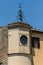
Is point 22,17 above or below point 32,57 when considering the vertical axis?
above

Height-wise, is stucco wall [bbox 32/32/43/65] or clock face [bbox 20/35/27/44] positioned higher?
clock face [bbox 20/35/27/44]

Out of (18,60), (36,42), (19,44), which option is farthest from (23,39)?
(18,60)

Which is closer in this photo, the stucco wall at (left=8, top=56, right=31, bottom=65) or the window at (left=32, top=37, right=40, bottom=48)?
the stucco wall at (left=8, top=56, right=31, bottom=65)

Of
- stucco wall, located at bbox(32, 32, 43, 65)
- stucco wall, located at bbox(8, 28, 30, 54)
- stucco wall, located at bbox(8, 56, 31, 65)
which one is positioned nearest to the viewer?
stucco wall, located at bbox(8, 56, 31, 65)

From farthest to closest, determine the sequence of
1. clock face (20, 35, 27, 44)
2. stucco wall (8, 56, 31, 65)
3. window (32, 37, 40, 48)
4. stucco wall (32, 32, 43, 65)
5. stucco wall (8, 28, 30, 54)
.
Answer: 1. window (32, 37, 40, 48)
2. stucco wall (32, 32, 43, 65)
3. clock face (20, 35, 27, 44)
4. stucco wall (8, 28, 30, 54)
5. stucco wall (8, 56, 31, 65)

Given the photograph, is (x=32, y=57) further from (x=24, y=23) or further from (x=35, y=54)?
(x=24, y=23)

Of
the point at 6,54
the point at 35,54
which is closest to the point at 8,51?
the point at 6,54

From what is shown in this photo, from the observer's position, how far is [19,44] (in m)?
42.8

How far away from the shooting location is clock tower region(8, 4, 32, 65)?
42.4 m

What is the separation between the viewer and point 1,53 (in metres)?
43.7

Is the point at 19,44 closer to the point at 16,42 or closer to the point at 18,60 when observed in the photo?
the point at 16,42

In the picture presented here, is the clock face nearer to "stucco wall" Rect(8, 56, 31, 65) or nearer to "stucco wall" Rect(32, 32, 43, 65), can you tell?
"stucco wall" Rect(32, 32, 43, 65)

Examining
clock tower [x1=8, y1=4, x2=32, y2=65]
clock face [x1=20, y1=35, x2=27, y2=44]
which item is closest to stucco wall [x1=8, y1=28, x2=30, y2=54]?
clock tower [x1=8, y1=4, x2=32, y2=65]

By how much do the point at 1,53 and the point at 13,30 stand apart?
318 cm
